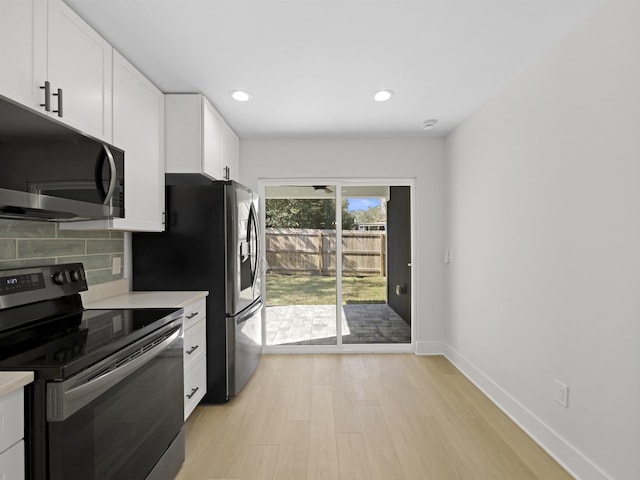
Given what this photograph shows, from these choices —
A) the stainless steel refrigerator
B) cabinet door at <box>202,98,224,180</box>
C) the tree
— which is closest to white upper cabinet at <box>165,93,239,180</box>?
cabinet door at <box>202,98,224,180</box>

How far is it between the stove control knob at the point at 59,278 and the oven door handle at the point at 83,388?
2.35ft

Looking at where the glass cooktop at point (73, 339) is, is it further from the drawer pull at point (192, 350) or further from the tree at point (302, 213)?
the tree at point (302, 213)

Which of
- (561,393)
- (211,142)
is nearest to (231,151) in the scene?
(211,142)

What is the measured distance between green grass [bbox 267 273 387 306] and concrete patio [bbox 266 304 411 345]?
2.7 inches

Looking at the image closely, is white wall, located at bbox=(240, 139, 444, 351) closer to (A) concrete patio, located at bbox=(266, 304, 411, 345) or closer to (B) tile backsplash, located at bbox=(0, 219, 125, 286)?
(A) concrete patio, located at bbox=(266, 304, 411, 345)

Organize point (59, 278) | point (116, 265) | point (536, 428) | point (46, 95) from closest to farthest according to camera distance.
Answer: point (46, 95)
point (59, 278)
point (536, 428)
point (116, 265)

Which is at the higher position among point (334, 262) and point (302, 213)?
point (302, 213)

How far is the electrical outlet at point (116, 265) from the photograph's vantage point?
8.18ft

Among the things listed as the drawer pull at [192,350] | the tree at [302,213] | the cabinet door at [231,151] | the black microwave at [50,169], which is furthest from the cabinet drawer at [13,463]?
the tree at [302,213]

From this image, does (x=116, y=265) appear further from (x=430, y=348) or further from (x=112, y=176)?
(x=430, y=348)

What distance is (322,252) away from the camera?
4012 millimetres

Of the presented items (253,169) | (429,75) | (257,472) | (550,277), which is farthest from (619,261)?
(253,169)

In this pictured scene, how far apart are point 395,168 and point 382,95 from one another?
126cm

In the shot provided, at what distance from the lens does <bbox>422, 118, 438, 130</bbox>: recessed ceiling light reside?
333cm
